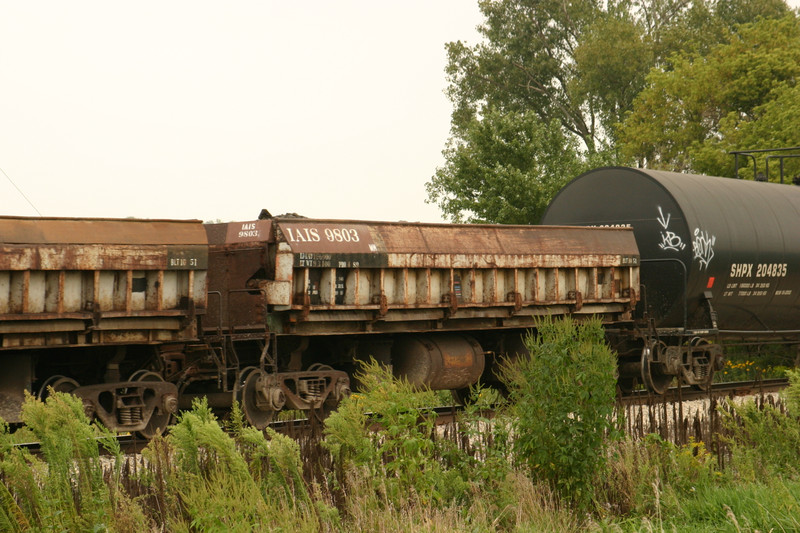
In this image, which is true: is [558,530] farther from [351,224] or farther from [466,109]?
[466,109]

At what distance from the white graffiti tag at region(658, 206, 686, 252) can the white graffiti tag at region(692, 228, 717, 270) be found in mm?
238

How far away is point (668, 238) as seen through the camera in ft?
54.9

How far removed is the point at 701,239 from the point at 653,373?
103 inches

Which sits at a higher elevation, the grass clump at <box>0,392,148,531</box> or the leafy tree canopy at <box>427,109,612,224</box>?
the leafy tree canopy at <box>427,109,612,224</box>

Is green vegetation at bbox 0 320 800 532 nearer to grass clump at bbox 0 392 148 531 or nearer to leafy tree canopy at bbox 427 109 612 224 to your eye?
grass clump at bbox 0 392 148 531

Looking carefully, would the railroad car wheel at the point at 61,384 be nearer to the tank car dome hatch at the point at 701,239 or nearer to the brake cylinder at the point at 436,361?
the brake cylinder at the point at 436,361

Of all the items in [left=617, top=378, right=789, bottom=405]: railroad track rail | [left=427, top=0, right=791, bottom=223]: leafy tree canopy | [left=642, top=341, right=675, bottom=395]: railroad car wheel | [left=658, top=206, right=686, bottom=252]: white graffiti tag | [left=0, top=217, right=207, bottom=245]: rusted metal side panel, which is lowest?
[left=617, top=378, right=789, bottom=405]: railroad track rail

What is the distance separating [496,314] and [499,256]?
91cm

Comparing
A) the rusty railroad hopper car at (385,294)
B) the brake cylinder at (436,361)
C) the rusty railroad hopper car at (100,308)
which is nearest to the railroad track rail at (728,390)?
the rusty railroad hopper car at (385,294)

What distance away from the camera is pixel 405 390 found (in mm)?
7910

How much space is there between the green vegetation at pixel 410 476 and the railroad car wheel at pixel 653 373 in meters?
7.67

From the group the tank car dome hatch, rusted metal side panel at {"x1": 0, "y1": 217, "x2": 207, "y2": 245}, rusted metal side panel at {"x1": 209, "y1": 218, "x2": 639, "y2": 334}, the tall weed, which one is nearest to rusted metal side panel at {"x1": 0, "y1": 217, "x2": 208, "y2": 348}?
rusted metal side panel at {"x1": 0, "y1": 217, "x2": 207, "y2": 245}

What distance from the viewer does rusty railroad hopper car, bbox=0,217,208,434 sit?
10.5 meters

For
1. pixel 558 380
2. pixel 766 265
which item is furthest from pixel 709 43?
pixel 558 380
